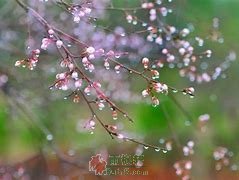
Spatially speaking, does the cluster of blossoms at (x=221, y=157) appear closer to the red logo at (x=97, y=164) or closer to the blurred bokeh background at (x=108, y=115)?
the blurred bokeh background at (x=108, y=115)

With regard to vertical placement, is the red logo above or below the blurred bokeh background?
below

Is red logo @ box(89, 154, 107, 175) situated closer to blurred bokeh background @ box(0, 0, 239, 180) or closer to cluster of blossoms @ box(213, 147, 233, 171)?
blurred bokeh background @ box(0, 0, 239, 180)

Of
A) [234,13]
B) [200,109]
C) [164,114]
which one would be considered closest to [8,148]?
[164,114]

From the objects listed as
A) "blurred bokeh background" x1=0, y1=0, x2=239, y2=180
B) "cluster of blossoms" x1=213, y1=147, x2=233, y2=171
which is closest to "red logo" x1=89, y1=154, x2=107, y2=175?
"blurred bokeh background" x1=0, y1=0, x2=239, y2=180

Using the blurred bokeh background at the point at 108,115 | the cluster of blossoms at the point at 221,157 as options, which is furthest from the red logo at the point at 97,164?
the cluster of blossoms at the point at 221,157

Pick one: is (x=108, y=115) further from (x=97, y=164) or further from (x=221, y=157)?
(x=221, y=157)

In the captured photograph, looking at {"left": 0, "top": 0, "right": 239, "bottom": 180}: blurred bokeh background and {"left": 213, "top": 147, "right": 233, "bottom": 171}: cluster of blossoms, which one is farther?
{"left": 213, "top": 147, "right": 233, "bottom": 171}: cluster of blossoms

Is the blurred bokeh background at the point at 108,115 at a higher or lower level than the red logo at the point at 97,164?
higher
